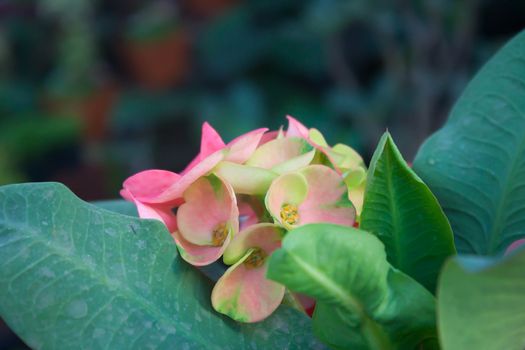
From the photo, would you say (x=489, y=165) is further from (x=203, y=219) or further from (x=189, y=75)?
(x=189, y=75)

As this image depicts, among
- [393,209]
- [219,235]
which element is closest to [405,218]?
[393,209]

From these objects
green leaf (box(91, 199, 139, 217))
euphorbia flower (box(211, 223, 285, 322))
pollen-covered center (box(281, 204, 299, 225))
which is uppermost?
pollen-covered center (box(281, 204, 299, 225))

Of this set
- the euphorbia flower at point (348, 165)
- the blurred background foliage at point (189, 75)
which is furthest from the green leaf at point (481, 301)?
the blurred background foliage at point (189, 75)

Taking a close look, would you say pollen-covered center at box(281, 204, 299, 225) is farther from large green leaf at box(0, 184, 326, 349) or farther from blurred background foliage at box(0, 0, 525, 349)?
blurred background foliage at box(0, 0, 525, 349)

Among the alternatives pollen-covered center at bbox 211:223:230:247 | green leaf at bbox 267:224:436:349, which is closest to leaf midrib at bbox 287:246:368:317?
green leaf at bbox 267:224:436:349

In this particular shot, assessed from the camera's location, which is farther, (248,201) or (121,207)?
(121,207)

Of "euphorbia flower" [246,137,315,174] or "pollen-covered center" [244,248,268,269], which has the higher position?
"euphorbia flower" [246,137,315,174]

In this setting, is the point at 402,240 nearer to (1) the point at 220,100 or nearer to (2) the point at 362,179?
(2) the point at 362,179
